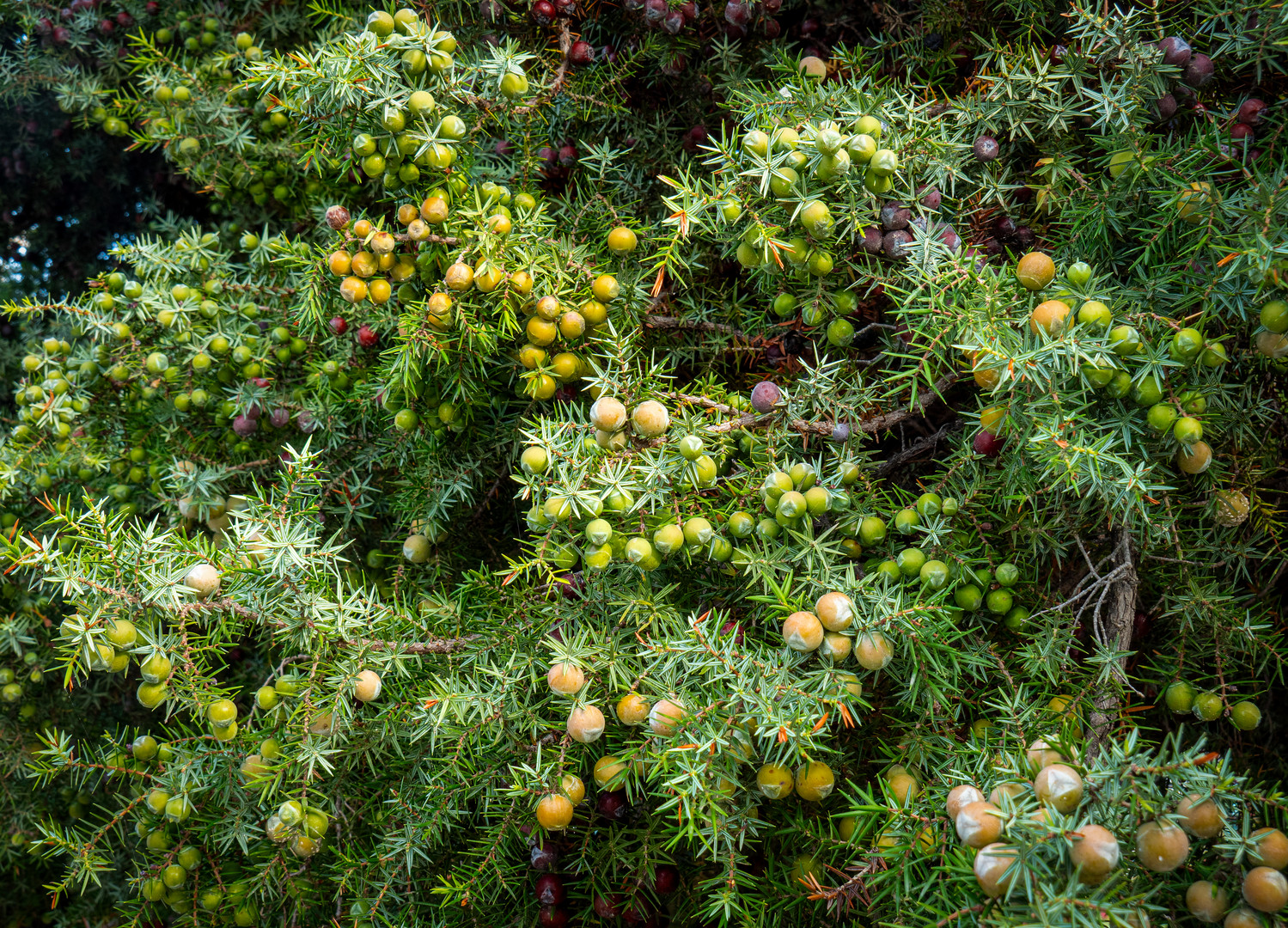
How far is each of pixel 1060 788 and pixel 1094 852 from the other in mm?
68

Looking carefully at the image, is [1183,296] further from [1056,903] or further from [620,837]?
[620,837]

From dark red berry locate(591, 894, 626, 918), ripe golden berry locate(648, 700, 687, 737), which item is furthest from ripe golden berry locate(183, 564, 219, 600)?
dark red berry locate(591, 894, 626, 918)

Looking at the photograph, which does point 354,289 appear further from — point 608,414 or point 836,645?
point 836,645

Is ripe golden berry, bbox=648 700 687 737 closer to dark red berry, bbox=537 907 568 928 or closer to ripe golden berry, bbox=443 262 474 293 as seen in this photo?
dark red berry, bbox=537 907 568 928

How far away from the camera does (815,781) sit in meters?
→ 1.05

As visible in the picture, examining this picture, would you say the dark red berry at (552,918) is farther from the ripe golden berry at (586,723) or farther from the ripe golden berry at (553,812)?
the ripe golden berry at (586,723)

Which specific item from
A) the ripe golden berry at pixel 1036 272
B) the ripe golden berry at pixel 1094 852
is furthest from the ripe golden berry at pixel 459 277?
the ripe golden berry at pixel 1094 852

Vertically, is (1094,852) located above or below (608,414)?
below

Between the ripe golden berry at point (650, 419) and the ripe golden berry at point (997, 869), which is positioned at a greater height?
the ripe golden berry at point (650, 419)

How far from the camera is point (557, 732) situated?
115cm

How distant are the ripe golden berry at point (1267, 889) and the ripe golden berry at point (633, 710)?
0.69 metres

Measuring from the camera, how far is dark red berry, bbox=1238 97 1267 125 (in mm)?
1110

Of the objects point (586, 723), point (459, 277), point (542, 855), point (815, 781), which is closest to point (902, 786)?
point (815, 781)

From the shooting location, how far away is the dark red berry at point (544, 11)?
56.1 inches
